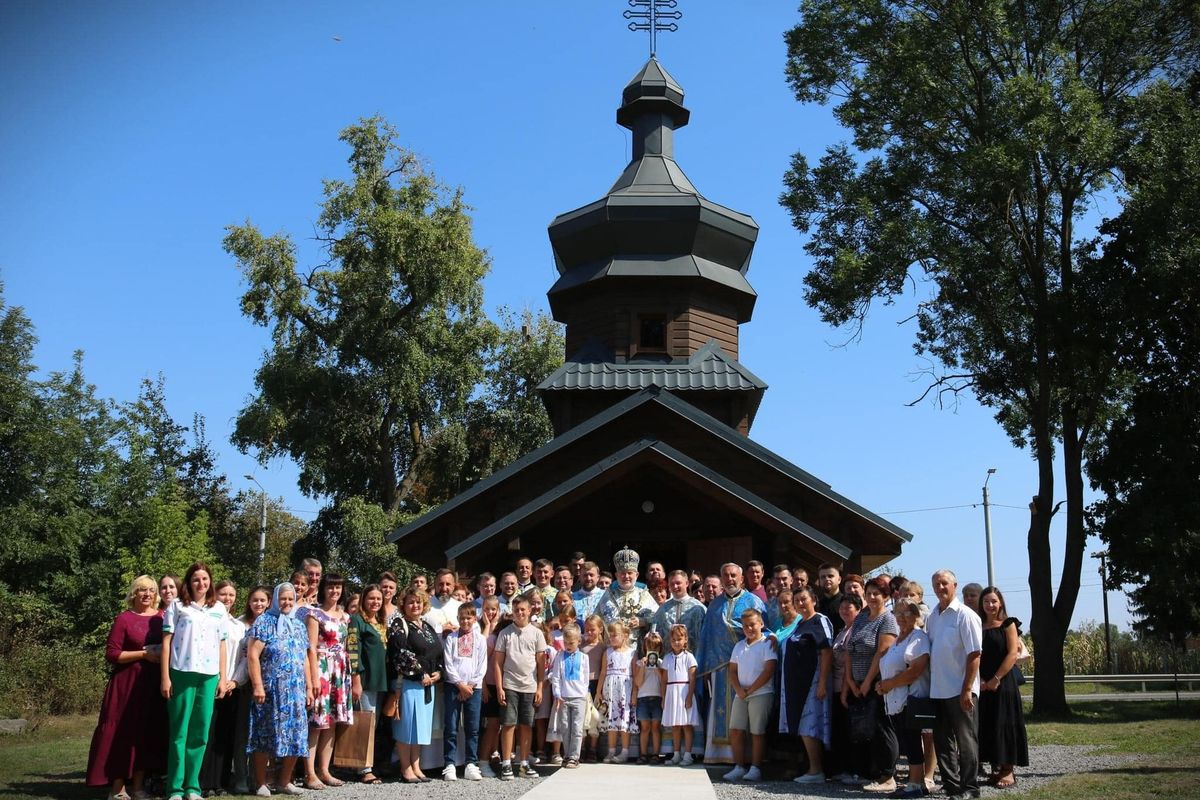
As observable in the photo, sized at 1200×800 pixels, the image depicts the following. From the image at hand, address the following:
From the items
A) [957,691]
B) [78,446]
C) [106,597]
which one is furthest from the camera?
[78,446]

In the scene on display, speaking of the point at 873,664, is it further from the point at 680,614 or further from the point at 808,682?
the point at 680,614

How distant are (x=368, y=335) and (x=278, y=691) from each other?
1027 inches

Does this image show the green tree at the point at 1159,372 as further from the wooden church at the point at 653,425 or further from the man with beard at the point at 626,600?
the man with beard at the point at 626,600

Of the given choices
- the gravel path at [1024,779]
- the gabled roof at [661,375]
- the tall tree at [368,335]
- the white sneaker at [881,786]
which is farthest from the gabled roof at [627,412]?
the tall tree at [368,335]

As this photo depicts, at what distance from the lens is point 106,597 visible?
33281 mm

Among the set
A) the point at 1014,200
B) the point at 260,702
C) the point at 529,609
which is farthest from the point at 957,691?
the point at 1014,200

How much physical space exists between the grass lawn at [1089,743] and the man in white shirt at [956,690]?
0.65 meters

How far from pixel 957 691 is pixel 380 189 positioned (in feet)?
99.7

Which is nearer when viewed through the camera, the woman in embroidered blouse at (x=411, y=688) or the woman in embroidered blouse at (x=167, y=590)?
the woman in embroidered blouse at (x=167, y=590)

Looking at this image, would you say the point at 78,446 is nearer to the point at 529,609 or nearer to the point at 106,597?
the point at 106,597

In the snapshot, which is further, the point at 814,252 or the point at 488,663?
the point at 814,252

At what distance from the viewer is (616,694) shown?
10758 millimetres

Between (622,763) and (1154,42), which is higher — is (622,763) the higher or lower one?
the lower one

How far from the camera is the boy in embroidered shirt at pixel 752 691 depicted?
401 inches
